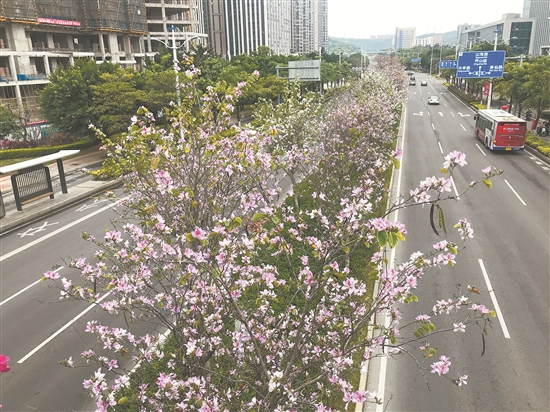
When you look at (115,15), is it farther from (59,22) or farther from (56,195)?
(56,195)

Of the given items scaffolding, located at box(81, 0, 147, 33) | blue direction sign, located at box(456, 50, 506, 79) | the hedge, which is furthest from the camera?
scaffolding, located at box(81, 0, 147, 33)

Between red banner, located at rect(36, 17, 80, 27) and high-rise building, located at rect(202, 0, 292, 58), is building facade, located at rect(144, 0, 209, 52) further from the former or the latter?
high-rise building, located at rect(202, 0, 292, 58)

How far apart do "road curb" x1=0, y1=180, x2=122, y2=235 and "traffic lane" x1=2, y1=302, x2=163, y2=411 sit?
31.7 ft

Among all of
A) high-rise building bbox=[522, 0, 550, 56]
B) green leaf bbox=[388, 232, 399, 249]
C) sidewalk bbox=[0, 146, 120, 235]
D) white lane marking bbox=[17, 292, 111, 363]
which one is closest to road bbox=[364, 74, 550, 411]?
green leaf bbox=[388, 232, 399, 249]

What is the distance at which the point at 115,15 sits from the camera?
178ft

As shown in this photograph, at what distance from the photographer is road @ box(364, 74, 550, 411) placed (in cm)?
875

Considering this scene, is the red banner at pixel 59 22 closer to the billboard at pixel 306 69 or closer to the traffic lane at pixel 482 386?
the billboard at pixel 306 69

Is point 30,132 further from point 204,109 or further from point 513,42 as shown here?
point 513,42

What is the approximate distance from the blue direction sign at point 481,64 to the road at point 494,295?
12.0 m

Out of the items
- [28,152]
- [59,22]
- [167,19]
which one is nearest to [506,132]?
[28,152]

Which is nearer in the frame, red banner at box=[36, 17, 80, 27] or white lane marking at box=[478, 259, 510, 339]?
white lane marking at box=[478, 259, 510, 339]

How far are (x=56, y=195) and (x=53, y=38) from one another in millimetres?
36453

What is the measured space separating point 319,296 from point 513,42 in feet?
465

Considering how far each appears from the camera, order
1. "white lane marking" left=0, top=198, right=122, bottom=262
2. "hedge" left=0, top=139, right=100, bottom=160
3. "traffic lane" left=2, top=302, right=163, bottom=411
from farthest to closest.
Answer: "hedge" left=0, top=139, right=100, bottom=160 → "white lane marking" left=0, top=198, right=122, bottom=262 → "traffic lane" left=2, top=302, right=163, bottom=411
